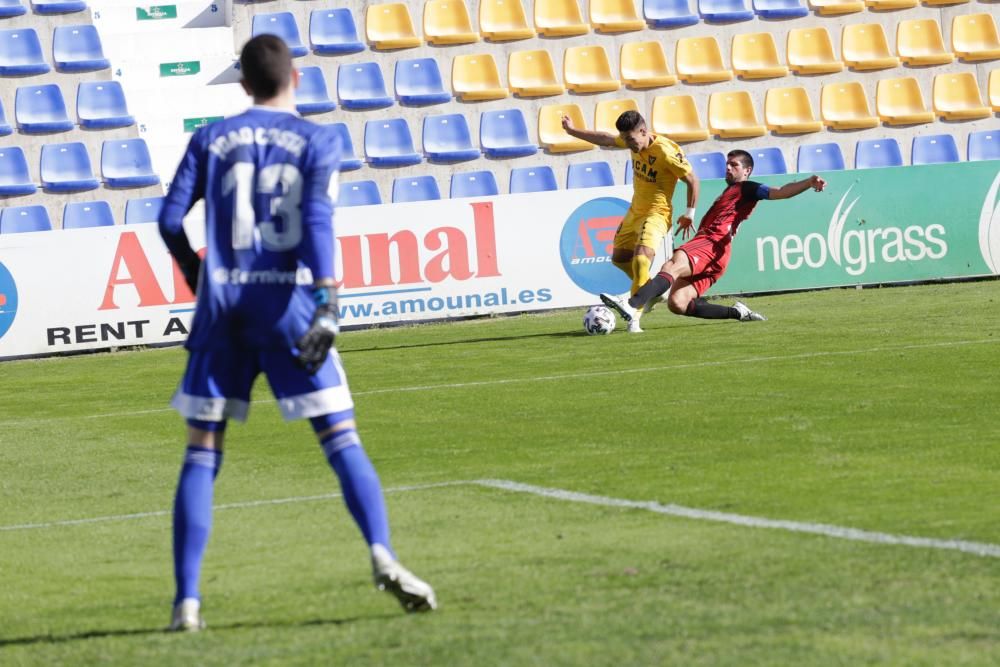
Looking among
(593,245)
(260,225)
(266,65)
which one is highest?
(266,65)

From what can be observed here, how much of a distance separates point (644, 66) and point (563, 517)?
19.6m

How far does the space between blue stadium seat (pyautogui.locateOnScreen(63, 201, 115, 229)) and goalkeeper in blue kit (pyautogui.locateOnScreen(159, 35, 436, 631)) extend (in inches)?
684

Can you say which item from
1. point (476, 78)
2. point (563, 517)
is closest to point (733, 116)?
point (476, 78)

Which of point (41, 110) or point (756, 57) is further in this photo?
point (756, 57)

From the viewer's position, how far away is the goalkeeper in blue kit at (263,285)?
5477 millimetres

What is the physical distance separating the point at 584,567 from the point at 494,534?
0.92 m

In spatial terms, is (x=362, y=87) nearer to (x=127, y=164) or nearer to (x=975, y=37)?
(x=127, y=164)

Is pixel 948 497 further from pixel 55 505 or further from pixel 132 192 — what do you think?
pixel 132 192

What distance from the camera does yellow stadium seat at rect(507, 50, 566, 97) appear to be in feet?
83.8

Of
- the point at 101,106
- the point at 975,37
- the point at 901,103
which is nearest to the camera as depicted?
the point at 101,106

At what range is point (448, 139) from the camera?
2466 cm

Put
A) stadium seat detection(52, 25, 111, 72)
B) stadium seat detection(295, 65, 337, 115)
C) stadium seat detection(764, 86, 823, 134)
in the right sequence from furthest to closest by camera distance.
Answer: stadium seat detection(764, 86, 823, 134) < stadium seat detection(295, 65, 337, 115) < stadium seat detection(52, 25, 111, 72)

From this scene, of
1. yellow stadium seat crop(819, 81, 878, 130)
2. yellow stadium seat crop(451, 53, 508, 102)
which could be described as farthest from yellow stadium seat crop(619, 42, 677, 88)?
yellow stadium seat crop(819, 81, 878, 130)

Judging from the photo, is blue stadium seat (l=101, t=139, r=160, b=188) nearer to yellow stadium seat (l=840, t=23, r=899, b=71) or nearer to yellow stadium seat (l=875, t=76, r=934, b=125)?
yellow stadium seat (l=840, t=23, r=899, b=71)
